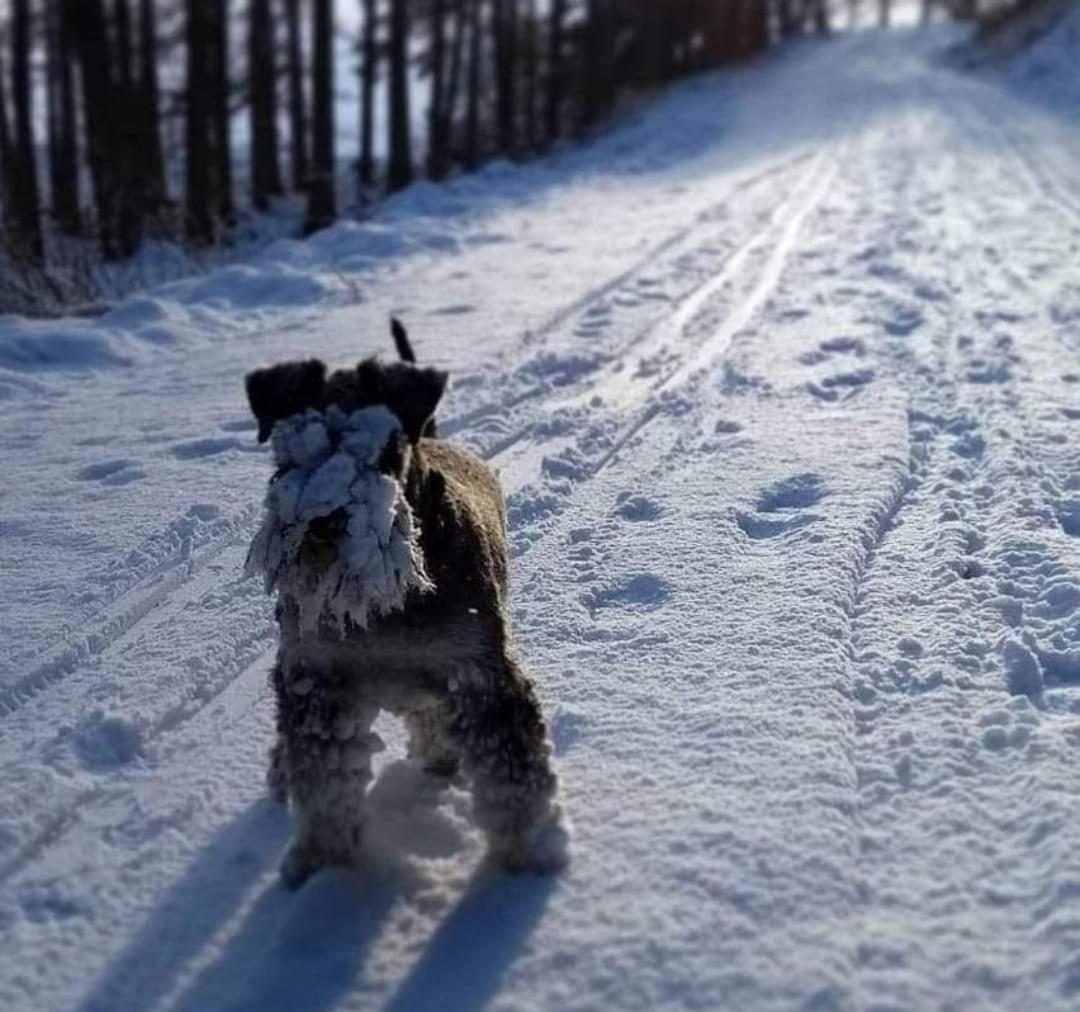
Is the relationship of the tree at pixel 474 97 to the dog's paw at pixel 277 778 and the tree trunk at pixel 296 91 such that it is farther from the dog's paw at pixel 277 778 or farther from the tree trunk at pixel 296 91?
the dog's paw at pixel 277 778

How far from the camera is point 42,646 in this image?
5.12 m

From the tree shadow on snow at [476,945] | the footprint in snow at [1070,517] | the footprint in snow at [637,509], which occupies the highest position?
the footprint in snow at [1070,517]

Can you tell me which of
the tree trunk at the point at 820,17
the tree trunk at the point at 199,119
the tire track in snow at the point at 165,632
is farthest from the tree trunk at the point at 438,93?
the tree trunk at the point at 820,17

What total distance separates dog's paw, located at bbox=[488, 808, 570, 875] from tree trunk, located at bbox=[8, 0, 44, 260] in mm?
9781

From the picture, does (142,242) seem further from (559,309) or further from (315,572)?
(315,572)

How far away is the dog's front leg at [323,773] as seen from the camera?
140 inches

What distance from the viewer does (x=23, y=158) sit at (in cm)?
1622

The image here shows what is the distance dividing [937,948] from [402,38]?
2284 centimetres

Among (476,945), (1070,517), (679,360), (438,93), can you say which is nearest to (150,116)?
(438,93)

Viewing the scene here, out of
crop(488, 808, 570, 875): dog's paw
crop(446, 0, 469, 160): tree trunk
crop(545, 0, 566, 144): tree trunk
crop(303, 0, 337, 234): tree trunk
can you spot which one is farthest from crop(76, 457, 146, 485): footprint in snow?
crop(545, 0, 566, 144): tree trunk

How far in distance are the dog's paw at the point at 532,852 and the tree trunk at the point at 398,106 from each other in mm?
19351

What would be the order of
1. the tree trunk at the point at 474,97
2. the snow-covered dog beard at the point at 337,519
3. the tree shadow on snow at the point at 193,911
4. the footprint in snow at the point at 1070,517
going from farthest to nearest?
the tree trunk at the point at 474,97
the footprint in snow at the point at 1070,517
the tree shadow on snow at the point at 193,911
the snow-covered dog beard at the point at 337,519

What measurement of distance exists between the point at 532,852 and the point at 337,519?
1242 mm

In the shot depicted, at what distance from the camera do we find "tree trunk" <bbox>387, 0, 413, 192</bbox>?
2245cm
